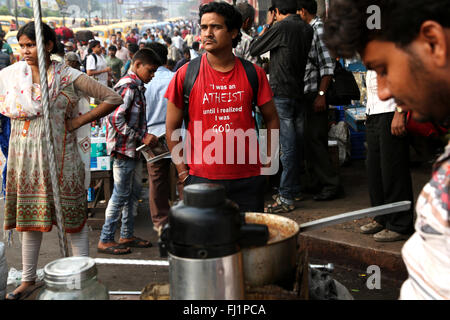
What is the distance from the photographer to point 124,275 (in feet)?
13.9

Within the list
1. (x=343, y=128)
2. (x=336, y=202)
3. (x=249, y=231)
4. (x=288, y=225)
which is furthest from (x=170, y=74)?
(x=249, y=231)

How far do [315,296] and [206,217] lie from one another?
2.32ft

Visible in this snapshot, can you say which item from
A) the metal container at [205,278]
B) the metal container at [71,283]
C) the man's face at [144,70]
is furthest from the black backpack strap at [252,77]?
the metal container at [205,278]

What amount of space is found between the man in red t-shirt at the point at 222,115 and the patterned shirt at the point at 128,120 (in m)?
1.37

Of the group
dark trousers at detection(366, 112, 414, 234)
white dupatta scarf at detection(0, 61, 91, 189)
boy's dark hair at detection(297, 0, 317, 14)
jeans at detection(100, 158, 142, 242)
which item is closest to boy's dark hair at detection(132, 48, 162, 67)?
jeans at detection(100, 158, 142, 242)

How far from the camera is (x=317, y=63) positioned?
5.15 metres

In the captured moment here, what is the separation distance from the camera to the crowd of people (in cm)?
115

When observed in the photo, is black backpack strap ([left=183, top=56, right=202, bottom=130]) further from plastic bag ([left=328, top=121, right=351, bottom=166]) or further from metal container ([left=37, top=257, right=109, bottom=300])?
plastic bag ([left=328, top=121, right=351, bottom=166])

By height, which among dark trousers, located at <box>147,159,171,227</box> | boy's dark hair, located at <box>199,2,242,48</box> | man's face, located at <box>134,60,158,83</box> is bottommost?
dark trousers, located at <box>147,159,171,227</box>

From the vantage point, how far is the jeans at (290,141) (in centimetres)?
515

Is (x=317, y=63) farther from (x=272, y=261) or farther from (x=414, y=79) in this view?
(x=414, y=79)

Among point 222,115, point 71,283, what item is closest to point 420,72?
point 71,283

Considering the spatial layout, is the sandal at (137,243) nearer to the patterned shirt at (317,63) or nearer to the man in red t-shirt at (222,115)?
the man in red t-shirt at (222,115)

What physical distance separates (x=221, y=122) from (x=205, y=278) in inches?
76.2
